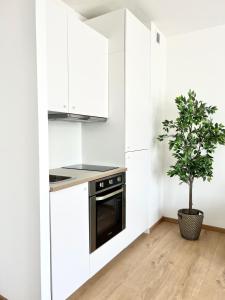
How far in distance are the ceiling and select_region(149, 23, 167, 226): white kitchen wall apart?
0.21 m

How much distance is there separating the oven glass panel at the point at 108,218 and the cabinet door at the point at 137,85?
59 cm

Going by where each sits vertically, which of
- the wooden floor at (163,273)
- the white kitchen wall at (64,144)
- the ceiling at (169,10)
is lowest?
the wooden floor at (163,273)

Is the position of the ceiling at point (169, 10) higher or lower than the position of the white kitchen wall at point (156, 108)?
higher

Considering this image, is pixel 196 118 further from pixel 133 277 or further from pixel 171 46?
pixel 133 277

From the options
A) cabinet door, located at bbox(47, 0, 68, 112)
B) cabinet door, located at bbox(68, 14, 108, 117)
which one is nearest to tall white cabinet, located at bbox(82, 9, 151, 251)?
cabinet door, located at bbox(68, 14, 108, 117)

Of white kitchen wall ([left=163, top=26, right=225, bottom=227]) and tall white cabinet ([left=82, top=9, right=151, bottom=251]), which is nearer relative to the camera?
tall white cabinet ([left=82, top=9, right=151, bottom=251])

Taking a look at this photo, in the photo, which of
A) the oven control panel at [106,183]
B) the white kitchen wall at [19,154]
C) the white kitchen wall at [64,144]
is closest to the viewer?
the white kitchen wall at [19,154]

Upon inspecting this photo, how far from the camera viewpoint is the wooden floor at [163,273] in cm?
187

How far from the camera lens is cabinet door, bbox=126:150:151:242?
2.50m

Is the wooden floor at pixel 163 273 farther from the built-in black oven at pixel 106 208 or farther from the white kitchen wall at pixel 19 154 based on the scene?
the white kitchen wall at pixel 19 154

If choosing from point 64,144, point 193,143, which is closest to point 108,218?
point 64,144

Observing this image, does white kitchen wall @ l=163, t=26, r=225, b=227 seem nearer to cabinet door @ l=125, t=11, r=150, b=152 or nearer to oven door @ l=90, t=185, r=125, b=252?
cabinet door @ l=125, t=11, r=150, b=152

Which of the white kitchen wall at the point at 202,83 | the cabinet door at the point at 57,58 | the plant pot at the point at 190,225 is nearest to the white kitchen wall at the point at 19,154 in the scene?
Result: the cabinet door at the point at 57,58

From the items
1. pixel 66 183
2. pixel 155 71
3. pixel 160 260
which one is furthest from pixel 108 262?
pixel 155 71
